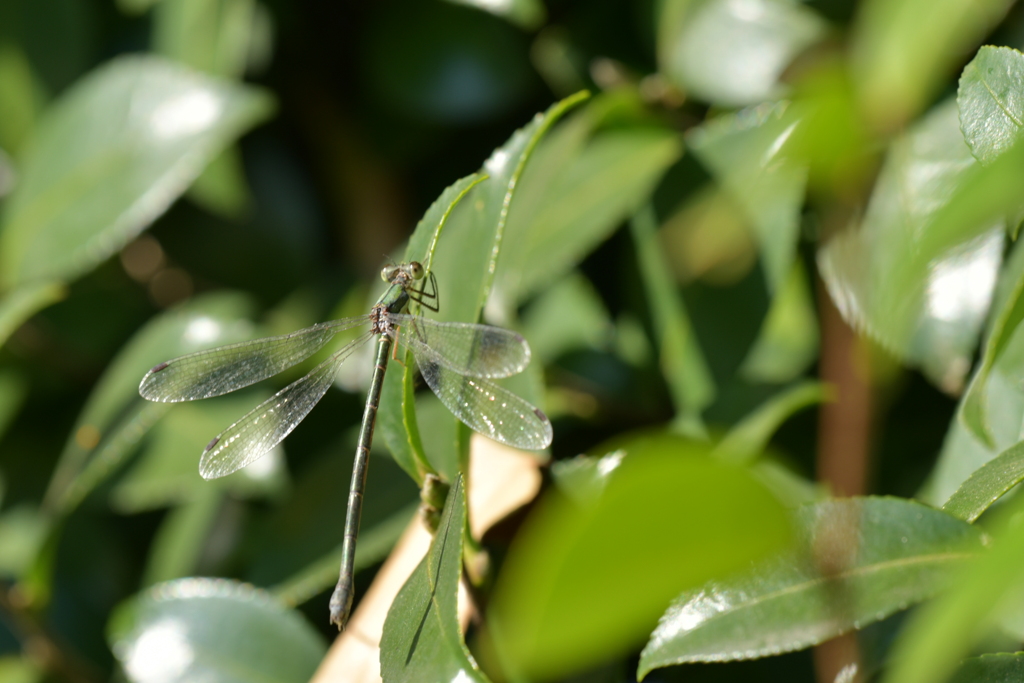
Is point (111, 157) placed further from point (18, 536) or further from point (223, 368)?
point (18, 536)

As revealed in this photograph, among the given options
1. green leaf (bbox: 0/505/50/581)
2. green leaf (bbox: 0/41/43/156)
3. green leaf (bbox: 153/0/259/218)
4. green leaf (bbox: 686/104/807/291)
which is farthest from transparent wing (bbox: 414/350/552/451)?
green leaf (bbox: 0/41/43/156)

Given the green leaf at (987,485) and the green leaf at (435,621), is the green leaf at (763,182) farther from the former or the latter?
the green leaf at (435,621)

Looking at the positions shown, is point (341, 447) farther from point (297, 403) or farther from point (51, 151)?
point (51, 151)

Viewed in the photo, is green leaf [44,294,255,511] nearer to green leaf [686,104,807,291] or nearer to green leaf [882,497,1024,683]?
green leaf [686,104,807,291]

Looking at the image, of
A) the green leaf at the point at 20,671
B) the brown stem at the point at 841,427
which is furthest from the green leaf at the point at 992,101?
the green leaf at the point at 20,671

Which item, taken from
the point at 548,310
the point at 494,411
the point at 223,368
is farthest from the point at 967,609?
the point at 223,368

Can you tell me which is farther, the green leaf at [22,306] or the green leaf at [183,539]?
the green leaf at [183,539]
